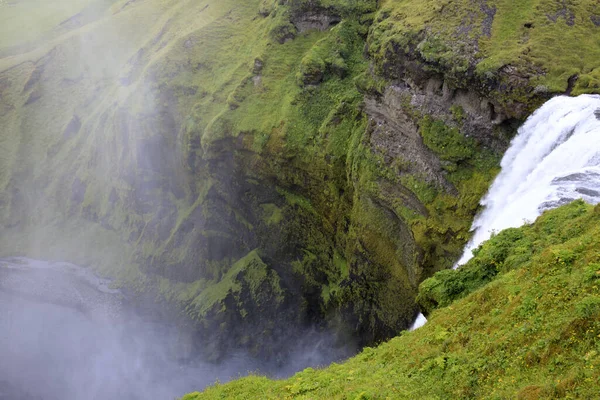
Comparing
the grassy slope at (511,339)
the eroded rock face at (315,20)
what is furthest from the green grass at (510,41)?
the eroded rock face at (315,20)

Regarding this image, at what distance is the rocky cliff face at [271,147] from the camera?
33.2 m

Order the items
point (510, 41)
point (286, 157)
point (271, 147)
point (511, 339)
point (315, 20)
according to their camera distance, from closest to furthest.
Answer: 1. point (511, 339)
2. point (510, 41)
3. point (286, 157)
4. point (271, 147)
5. point (315, 20)

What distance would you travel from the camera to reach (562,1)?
33812 millimetres

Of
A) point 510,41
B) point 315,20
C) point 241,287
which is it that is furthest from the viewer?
point 315,20

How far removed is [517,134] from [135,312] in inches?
1910

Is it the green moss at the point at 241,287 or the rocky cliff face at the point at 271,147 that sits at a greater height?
the rocky cliff face at the point at 271,147

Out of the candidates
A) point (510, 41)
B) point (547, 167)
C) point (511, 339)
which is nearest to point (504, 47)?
point (510, 41)

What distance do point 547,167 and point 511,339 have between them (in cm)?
1242

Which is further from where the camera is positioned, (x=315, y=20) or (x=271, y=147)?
(x=315, y=20)

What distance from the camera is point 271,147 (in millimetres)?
49844

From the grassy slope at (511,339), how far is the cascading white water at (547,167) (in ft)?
6.49

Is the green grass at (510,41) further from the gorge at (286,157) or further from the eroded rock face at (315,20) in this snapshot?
the eroded rock face at (315,20)

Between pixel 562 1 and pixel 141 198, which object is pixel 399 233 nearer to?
pixel 562 1

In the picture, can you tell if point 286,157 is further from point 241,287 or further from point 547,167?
point 547,167
